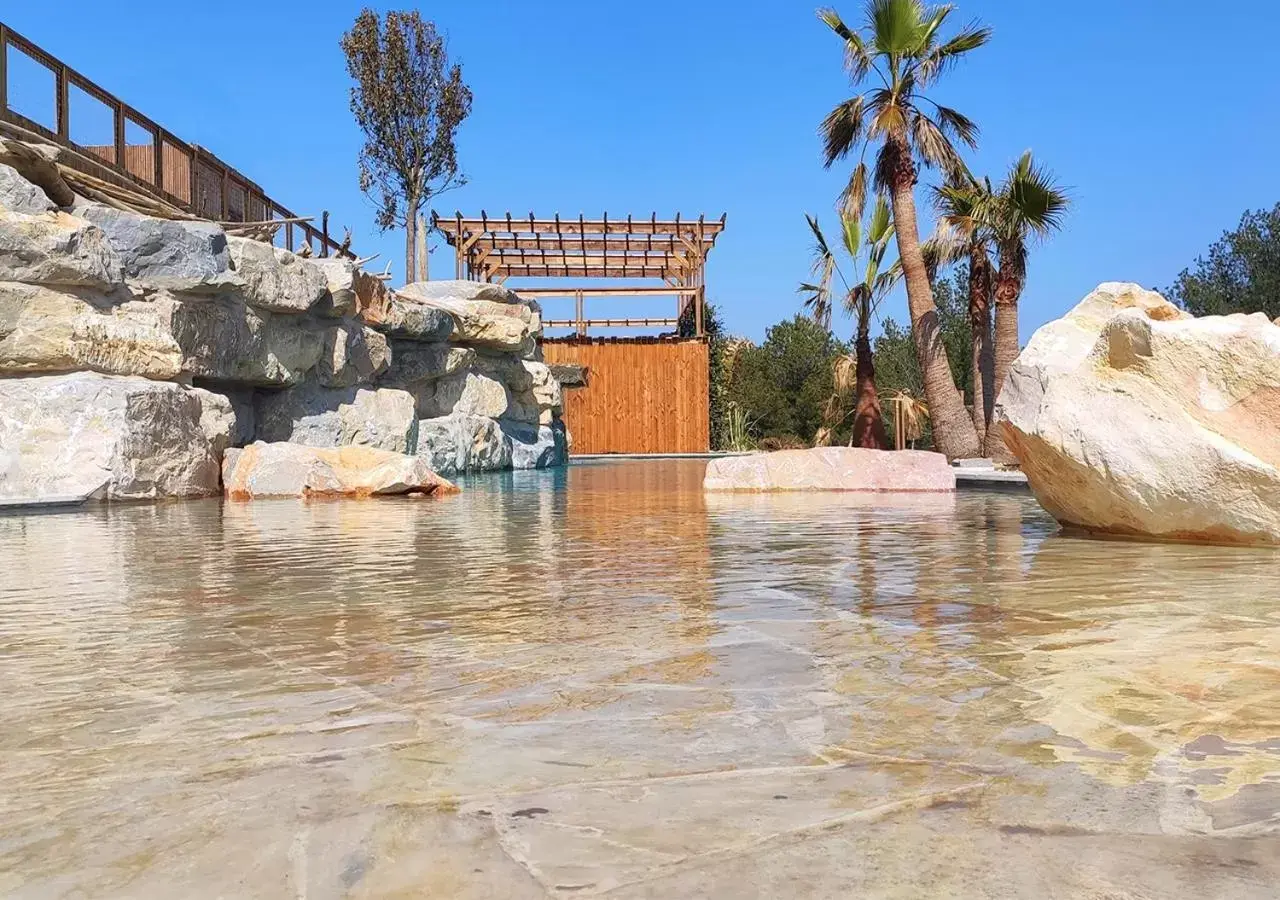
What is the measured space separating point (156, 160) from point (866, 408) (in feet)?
42.2

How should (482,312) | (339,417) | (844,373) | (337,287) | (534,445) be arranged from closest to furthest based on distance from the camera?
(337,287)
(339,417)
(482,312)
(534,445)
(844,373)

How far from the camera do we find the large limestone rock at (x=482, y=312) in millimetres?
19188

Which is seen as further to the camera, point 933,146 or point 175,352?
point 933,146

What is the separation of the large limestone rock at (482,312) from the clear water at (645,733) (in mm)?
14649

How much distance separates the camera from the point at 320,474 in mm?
11359

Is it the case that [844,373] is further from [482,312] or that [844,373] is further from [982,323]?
[482,312]

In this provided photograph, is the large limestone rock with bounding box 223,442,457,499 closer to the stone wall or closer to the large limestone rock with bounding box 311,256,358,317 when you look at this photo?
the stone wall

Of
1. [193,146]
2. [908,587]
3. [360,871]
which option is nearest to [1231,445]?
[908,587]

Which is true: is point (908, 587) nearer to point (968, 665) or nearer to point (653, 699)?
point (968, 665)

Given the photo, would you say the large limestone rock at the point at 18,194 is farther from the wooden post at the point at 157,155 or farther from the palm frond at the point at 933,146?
the palm frond at the point at 933,146

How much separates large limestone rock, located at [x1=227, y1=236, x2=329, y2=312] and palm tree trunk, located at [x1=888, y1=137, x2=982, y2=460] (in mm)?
8903

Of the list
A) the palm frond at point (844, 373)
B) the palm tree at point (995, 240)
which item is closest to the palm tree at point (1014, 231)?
the palm tree at point (995, 240)

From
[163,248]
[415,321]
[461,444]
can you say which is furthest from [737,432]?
[163,248]

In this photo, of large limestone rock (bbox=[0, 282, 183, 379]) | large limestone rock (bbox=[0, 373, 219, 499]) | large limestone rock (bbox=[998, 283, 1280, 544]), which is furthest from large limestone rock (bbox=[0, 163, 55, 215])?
large limestone rock (bbox=[998, 283, 1280, 544])
